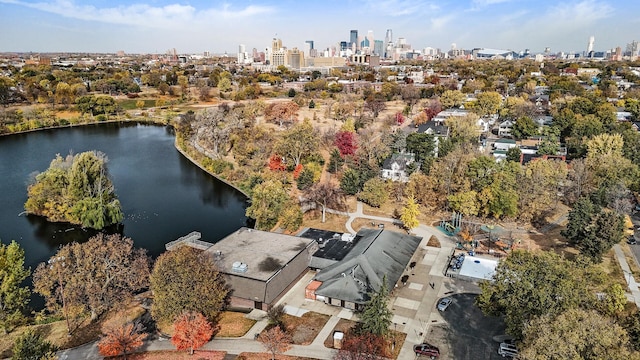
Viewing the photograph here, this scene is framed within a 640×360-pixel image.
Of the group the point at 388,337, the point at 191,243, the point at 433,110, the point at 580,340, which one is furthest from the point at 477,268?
the point at 433,110

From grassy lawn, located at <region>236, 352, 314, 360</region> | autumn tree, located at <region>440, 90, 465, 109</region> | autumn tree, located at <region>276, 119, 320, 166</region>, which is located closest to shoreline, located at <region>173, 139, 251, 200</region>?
autumn tree, located at <region>276, 119, 320, 166</region>

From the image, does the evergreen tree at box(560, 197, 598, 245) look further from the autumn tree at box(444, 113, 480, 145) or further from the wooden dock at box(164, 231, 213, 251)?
the wooden dock at box(164, 231, 213, 251)

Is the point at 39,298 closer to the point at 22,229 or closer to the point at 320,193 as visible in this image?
the point at 22,229

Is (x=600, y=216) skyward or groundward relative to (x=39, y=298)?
skyward

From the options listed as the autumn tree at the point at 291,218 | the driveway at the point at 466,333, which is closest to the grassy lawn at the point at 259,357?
the driveway at the point at 466,333

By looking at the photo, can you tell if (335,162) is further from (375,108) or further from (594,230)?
(375,108)

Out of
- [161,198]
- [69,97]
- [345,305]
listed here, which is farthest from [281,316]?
[69,97]
